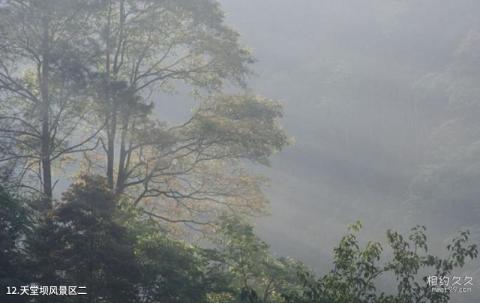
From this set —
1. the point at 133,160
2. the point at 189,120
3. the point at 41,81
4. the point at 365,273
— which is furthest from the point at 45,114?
the point at 365,273

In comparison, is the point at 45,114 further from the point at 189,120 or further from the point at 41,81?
the point at 189,120

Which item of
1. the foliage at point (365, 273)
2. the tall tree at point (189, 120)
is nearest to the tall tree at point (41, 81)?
the tall tree at point (189, 120)

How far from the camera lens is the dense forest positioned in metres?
8.52

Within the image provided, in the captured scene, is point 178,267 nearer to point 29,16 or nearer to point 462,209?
point 29,16

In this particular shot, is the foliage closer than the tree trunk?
Yes

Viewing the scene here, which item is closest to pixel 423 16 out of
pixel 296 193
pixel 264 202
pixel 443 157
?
pixel 443 157

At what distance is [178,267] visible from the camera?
8977 mm

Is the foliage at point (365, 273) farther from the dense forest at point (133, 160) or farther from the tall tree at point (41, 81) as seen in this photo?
the tall tree at point (41, 81)

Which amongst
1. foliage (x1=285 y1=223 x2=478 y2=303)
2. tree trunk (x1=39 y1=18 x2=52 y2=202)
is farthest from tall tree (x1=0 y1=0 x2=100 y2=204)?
foliage (x1=285 y1=223 x2=478 y2=303)

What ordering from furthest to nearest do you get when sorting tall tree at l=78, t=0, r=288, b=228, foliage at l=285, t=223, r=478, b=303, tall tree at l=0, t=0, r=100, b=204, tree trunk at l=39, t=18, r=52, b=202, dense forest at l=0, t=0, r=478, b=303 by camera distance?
tall tree at l=78, t=0, r=288, b=228, tree trunk at l=39, t=18, r=52, b=202, tall tree at l=0, t=0, r=100, b=204, dense forest at l=0, t=0, r=478, b=303, foliage at l=285, t=223, r=478, b=303

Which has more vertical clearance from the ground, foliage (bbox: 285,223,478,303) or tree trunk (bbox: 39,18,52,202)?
tree trunk (bbox: 39,18,52,202)

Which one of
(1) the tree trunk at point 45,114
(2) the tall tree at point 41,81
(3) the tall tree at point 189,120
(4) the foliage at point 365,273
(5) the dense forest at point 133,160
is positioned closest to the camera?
(4) the foliage at point 365,273

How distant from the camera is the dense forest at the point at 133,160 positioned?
336 inches

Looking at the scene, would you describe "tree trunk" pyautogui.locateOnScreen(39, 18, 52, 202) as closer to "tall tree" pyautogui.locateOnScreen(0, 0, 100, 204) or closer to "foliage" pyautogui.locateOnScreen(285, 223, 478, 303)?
"tall tree" pyautogui.locateOnScreen(0, 0, 100, 204)
